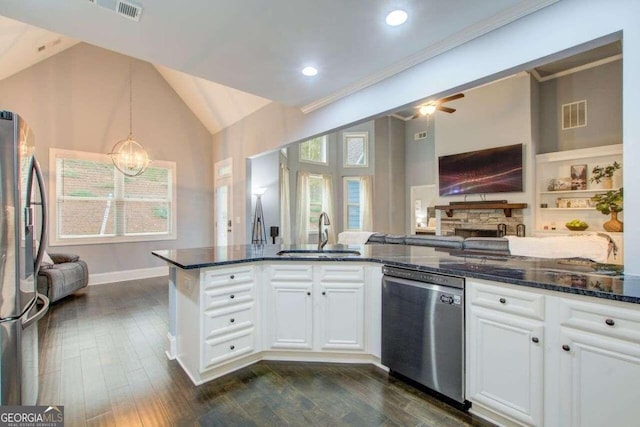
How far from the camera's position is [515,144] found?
20.4 feet

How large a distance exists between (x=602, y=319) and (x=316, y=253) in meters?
1.96

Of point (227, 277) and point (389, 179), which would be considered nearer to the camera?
point (227, 277)

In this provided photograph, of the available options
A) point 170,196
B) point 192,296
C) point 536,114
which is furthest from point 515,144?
point 170,196

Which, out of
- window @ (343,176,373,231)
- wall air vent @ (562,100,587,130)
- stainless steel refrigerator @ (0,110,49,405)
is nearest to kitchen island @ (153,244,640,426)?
stainless steel refrigerator @ (0,110,49,405)

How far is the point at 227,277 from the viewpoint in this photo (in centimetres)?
234

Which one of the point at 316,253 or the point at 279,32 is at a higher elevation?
the point at 279,32

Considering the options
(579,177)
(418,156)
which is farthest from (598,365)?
(418,156)

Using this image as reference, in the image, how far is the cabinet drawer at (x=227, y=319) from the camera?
7.34 ft

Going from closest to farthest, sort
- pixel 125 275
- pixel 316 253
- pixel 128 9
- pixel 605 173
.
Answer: pixel 128 9 → pixel 316 253 → pixel 605 173 → pixel 125 275

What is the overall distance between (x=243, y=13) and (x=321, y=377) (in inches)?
112

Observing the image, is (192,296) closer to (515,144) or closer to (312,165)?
(312,165)

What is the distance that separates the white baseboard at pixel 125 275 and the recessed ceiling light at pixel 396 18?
6130 mm

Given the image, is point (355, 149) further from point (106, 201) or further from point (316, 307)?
point (316, 307)

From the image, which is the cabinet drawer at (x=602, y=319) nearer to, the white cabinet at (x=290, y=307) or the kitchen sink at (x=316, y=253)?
the kitchen sink at (x=316, y=253)
